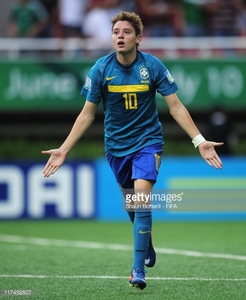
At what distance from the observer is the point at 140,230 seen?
23.3ft

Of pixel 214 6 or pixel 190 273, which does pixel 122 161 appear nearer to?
pixel 190 273

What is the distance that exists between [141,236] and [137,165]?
643mm

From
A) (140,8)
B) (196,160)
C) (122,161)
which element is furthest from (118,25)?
(140,8)

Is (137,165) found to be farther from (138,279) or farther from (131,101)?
(138,279)

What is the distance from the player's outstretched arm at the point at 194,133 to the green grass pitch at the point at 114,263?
1.13m

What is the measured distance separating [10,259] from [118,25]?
11.9ft

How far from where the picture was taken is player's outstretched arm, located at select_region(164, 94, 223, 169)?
707 centimetres

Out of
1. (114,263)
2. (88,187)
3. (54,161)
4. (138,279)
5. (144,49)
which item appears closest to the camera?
(138,279)

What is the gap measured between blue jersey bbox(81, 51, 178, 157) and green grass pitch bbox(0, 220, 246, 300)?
4.31 feet

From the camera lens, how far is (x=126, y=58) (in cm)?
733

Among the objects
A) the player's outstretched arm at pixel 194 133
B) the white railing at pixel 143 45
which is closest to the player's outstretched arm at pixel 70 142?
the player's outstretched arm at pixel 194 133

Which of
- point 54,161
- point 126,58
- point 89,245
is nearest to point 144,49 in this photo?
point 89,245

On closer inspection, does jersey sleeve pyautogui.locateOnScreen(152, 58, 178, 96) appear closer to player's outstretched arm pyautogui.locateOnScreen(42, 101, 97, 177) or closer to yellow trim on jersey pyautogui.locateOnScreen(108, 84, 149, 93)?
yellow trim on jersey pyautogui.locateOnScreen(108, 84, 149, 93)

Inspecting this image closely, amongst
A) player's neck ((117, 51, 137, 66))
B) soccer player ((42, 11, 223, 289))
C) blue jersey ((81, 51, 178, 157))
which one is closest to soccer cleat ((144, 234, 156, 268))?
soccer player ((42, 11, 223, 289))
